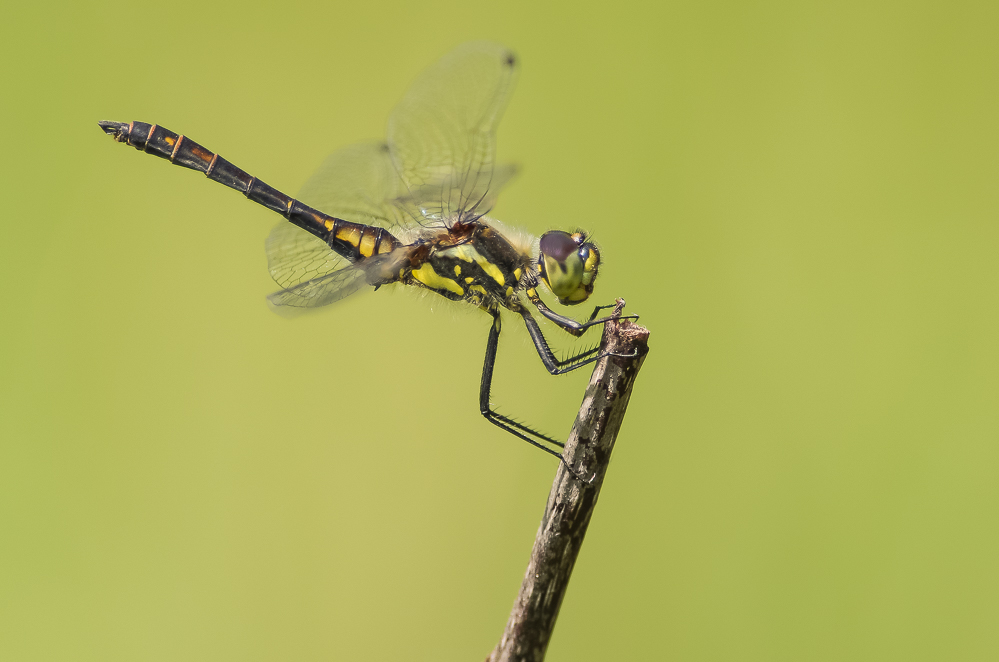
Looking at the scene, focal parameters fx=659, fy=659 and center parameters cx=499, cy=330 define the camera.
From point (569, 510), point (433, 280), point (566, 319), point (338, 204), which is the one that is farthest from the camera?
point (338, 204)

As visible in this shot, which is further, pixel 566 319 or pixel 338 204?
pixel 338 204

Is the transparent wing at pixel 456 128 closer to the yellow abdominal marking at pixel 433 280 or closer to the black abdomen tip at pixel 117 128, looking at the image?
the yellow abdominal marking at pixel 433 280

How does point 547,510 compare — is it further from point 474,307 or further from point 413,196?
point 413,196

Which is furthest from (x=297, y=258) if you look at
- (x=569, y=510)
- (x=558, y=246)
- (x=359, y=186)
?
(x=569, y=510)

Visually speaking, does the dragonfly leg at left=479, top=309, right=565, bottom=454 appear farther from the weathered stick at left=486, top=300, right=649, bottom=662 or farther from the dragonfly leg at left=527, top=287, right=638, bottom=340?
the weathered stick at left=486, top=300, right=649, bottom=662

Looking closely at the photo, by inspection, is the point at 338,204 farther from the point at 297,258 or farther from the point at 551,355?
the point at 551,355

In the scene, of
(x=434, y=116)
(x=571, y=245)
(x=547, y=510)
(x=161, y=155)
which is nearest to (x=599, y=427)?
(x=547, y=510)
